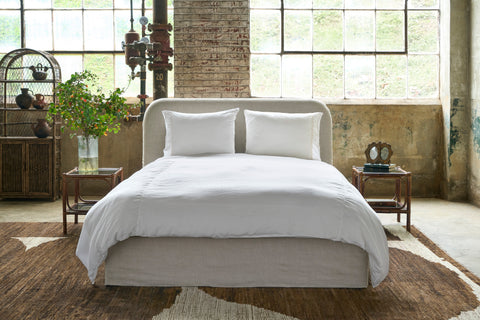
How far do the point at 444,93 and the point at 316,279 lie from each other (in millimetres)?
3880

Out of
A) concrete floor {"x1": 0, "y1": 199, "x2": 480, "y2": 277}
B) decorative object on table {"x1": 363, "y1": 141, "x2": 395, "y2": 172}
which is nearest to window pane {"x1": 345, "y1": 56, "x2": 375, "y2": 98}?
concrete floor {"x1": 0, "y1": 199, "x2": 480, "y2": 277}

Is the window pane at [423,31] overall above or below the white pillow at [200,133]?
above

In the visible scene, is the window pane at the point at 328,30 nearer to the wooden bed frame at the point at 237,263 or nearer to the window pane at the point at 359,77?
the window pane at the point at 359,77

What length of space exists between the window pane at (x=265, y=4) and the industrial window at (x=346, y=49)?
1 cm

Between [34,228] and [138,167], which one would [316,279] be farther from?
[138,167]

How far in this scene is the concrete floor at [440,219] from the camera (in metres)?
4.15

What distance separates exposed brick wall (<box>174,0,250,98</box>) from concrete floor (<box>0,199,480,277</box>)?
2.01 metres

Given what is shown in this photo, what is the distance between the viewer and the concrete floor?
4.15 m

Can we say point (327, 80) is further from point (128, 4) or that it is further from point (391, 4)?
point (128, 4)

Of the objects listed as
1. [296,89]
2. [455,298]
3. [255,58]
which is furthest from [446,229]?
[255,58]

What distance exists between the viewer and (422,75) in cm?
648

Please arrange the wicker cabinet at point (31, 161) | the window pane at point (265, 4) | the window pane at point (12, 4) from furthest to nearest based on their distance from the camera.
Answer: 1. the window pane at point (12, 4)
2. the window pane at point (265, 4)
3. the wicker cabinet at point (31, 161)

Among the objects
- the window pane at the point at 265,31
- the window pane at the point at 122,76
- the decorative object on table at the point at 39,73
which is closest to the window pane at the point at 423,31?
the window pane at the point at 265,31

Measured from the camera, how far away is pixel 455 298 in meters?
3.09
